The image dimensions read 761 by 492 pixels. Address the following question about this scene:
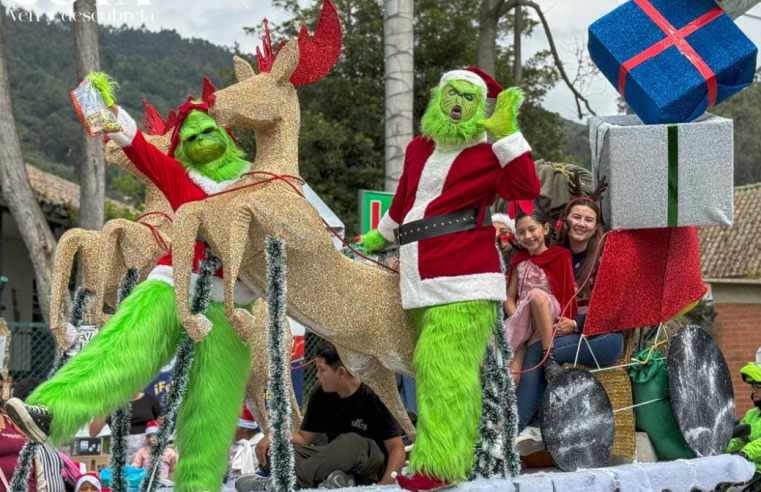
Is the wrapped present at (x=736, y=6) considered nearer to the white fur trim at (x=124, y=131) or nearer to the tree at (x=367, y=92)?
the white fur trim at (x=124, y=131)

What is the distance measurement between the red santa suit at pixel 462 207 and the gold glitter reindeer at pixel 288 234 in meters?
0.19

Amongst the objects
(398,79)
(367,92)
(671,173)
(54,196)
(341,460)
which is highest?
(367,92)

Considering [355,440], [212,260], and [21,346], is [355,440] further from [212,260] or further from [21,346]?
[21,346]

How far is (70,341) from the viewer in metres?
4.92

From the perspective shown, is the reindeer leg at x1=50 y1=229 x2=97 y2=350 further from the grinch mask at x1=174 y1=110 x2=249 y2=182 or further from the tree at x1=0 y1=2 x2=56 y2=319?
the tree at x1=0 y1=2 x2=56 y2=319

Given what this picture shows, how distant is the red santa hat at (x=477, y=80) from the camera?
4.62 m

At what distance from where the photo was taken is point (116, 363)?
4348mm

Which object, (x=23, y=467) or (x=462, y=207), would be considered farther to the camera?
(x=23, y=467)

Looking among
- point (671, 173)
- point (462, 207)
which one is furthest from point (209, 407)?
point (671, 173)

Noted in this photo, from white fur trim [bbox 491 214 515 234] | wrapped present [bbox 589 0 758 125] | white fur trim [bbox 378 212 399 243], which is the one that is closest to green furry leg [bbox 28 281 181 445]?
white fur trim [bbox 378 212 399 243]

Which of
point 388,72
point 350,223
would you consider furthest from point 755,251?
point 388,72

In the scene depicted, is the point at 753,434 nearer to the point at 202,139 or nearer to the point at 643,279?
the point at 643,279

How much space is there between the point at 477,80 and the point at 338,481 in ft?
6.38

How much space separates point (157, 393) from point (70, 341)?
389 centimetres
